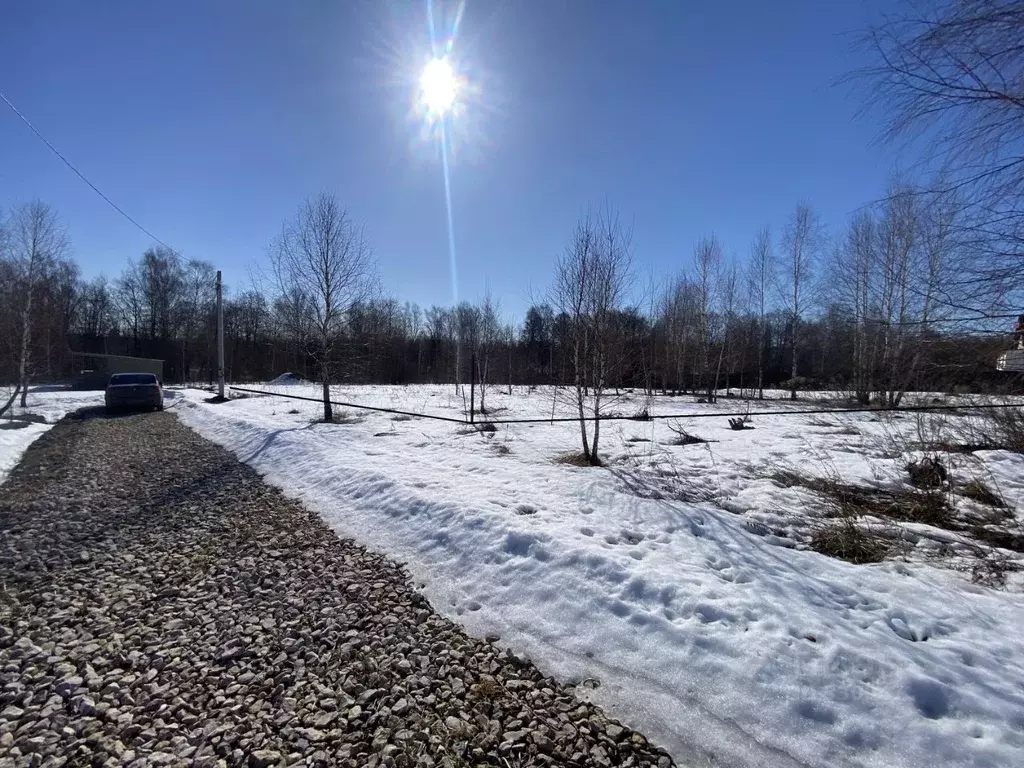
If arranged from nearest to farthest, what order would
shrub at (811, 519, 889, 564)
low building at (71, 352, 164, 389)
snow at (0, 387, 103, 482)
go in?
shrub at (811, 519, 889, 564)
snow at (0, 387, 103, 482)
low building at (71, 352, 164, 389)

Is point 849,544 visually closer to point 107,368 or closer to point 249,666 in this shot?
point 249,666

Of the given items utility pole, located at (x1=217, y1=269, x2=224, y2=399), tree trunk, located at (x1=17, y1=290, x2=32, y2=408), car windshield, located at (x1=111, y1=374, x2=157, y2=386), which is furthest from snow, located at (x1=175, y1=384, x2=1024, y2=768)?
tree trunk, located at (x1=17, y1=290, x2=32, y2=408)

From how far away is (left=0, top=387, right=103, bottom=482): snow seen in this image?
33.6 feet

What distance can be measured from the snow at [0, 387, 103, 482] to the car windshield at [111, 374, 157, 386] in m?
2.21

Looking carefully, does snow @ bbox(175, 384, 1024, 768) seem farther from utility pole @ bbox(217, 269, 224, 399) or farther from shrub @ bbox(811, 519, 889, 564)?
utility pole @ bbox(217, 269, 224, 399)

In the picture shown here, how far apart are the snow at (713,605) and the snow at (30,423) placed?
7103 millimetres

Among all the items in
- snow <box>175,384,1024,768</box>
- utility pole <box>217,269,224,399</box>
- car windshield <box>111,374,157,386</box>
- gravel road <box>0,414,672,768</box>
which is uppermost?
utility pole <box>217,269,224,399</box>

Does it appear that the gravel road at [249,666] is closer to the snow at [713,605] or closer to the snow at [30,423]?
the snow at [713,605]

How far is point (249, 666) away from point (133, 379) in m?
21.4

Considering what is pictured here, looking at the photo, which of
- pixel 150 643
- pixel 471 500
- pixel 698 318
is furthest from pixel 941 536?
pixel 698 318

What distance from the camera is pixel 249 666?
10.5 feet

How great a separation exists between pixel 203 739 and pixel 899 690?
3943mm

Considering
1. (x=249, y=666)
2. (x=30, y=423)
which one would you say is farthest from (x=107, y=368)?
(x=249, y=666)

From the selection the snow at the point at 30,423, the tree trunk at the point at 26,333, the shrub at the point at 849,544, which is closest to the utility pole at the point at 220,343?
the snow at the point at 30,423
